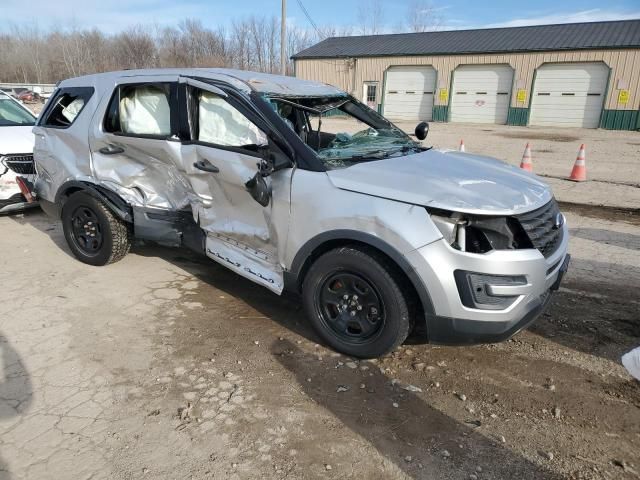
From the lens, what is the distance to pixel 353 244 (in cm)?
313

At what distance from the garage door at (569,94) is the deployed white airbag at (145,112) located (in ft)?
91.9

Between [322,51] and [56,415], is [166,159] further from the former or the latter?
[322,51]

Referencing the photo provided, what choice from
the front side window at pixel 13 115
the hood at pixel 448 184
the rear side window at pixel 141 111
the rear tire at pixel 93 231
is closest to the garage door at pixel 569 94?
the front side window at pixel 13 115

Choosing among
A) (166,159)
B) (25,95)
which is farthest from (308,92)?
(25,95)

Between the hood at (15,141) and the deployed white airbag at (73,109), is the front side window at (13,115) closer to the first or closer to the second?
the hood at (15,141)

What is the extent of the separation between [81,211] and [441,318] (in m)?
3.76

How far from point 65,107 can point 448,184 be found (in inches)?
163

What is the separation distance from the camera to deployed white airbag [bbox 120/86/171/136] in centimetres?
419

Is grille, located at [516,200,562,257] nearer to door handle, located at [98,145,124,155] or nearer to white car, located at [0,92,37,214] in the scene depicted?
door handle, located at [98,145,124,155]

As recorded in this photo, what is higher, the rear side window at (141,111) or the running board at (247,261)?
the rear side window at (141,111)

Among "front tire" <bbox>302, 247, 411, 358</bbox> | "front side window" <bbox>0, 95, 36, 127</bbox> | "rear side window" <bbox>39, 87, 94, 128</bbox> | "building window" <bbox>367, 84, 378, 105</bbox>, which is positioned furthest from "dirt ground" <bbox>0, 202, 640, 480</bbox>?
"building window" <bbox>367, 84, 378, 105</bbox>

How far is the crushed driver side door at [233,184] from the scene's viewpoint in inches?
137

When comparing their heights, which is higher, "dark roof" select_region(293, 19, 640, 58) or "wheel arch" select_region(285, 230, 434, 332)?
"dark roof" select_region(293, 19, 640, 58)

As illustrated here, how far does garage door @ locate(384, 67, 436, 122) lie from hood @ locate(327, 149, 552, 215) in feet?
Answer: 96.6
